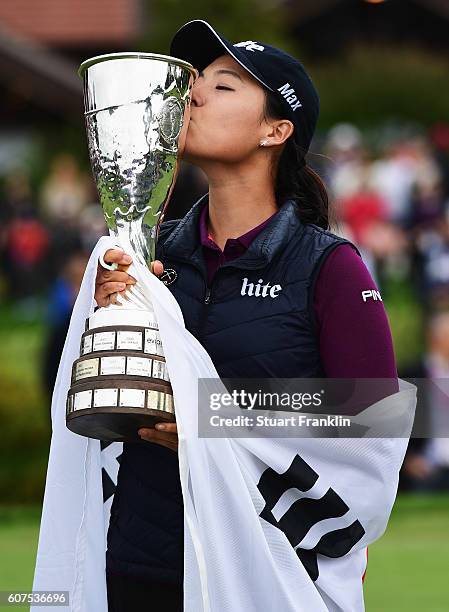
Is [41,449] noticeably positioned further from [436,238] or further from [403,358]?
[436,238]

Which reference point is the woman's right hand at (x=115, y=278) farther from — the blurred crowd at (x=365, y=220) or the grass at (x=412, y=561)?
the blurred crowd at (x=365, y=220)

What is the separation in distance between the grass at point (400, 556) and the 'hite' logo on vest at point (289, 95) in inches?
163

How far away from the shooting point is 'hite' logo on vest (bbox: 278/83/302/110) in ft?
11.5

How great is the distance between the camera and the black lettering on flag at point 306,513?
3.26 meters

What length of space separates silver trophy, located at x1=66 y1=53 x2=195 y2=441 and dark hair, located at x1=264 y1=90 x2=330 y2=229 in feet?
0.93

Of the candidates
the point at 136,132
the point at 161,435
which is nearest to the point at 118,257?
the point at 136,132

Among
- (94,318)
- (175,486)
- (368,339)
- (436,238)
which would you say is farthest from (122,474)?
(436,238)

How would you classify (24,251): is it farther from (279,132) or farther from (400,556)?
(279,132)

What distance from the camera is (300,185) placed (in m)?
3.67

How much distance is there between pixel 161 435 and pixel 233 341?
11.3 inches

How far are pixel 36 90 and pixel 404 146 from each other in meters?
4.35

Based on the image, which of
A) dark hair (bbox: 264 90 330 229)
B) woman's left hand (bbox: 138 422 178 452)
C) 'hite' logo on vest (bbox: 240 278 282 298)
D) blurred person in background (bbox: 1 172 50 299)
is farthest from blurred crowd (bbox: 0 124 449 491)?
woman's left hand (bbox: 138 422 178 452)

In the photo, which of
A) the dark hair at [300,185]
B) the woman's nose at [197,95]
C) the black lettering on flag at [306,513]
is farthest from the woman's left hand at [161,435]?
the woman's nose at [197,95]

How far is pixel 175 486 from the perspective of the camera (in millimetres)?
3348
